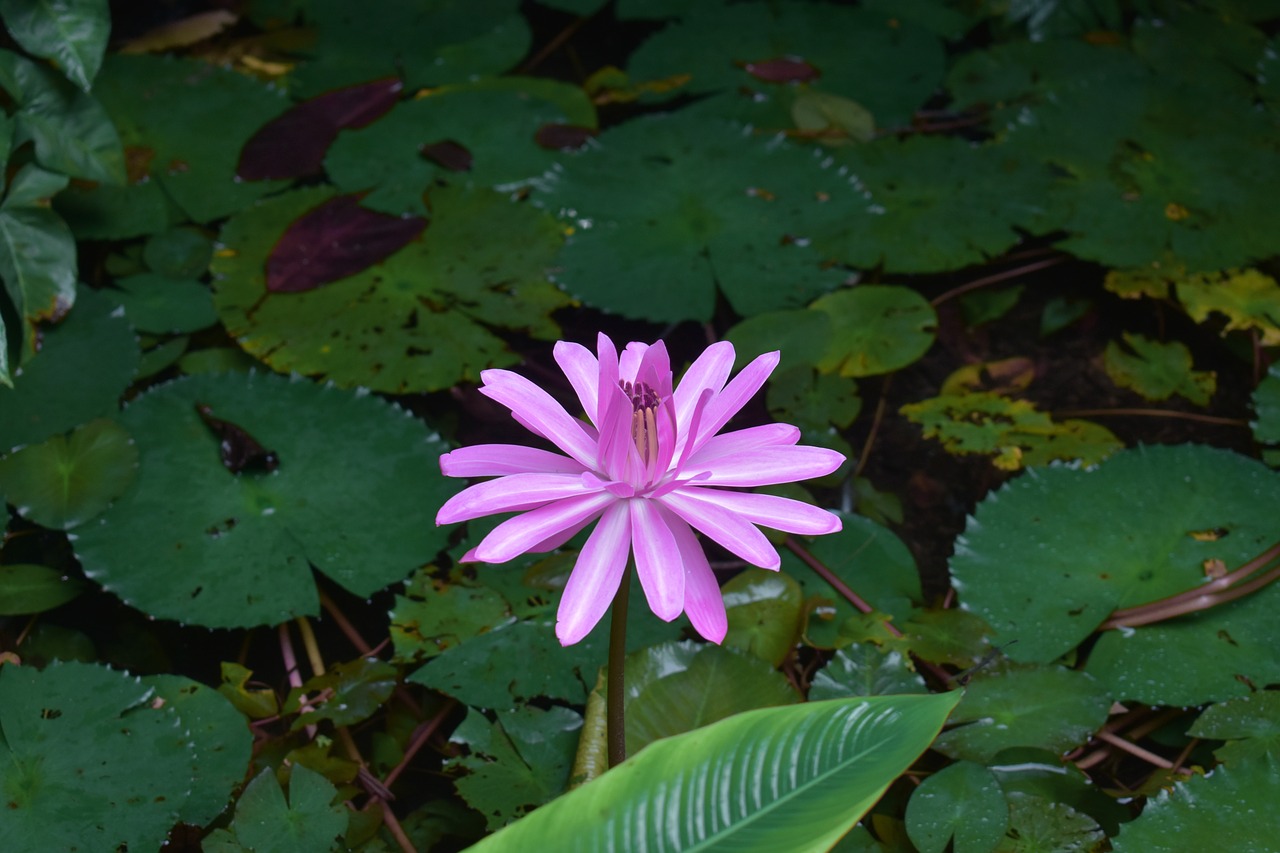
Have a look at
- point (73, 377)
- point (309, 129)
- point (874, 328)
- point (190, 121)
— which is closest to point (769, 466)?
point (874, 328)

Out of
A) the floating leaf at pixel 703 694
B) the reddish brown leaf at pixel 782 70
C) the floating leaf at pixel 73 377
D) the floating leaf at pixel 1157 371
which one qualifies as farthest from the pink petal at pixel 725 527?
the reddish brown leaf at pixel 782 70

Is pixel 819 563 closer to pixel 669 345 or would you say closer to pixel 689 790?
pixel 669 345

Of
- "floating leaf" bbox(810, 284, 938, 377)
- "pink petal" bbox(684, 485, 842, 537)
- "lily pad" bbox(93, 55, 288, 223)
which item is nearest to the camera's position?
"pink petal" bbox(684, 485, 842, 537)

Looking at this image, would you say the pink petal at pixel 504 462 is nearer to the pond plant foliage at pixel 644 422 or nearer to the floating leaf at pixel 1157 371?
the pond plant foliage at pixel 644 422

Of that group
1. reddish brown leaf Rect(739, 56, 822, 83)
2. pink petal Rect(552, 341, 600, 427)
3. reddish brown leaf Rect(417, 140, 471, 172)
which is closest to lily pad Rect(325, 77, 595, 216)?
reddish brown leaf Rect(417, 140, 471, 172)

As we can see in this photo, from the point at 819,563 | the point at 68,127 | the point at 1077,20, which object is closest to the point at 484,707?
the point at 819,563

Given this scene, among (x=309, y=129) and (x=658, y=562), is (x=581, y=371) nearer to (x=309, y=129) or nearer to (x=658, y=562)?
(x=658, y=562)

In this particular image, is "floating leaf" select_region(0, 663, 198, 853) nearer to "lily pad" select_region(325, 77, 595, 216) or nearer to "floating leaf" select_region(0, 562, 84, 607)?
"floating leaf" select_region(0, 562, 84, 607)
